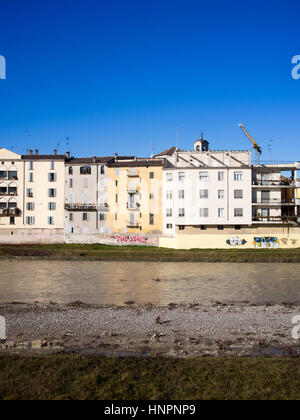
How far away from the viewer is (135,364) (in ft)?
42.2

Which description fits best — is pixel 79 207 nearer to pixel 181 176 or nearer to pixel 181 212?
pixel 181 212

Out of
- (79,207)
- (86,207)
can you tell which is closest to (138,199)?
(86,207)

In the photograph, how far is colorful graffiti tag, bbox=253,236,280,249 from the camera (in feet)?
182

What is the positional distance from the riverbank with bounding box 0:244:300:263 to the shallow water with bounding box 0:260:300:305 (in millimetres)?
2269

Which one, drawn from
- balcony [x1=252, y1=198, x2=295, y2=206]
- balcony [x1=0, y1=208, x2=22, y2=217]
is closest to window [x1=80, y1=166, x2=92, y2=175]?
balcony [x1=0, y1=208, x2=22, y2=217]

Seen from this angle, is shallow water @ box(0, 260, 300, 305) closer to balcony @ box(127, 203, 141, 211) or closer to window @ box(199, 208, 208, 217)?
window @ box(199, 208, 208, 217)

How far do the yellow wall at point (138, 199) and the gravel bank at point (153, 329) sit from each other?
37294mm

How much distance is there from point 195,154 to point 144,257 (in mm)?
18360

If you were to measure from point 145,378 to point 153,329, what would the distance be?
259 inches

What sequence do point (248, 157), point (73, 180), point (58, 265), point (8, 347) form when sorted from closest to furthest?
1. point (8, 347)
2. point (58, 265)
3. point (248, 157)
4. point (73, 180)

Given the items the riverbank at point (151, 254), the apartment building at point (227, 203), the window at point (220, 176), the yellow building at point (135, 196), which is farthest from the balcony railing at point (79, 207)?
the window at point (220, 176)
